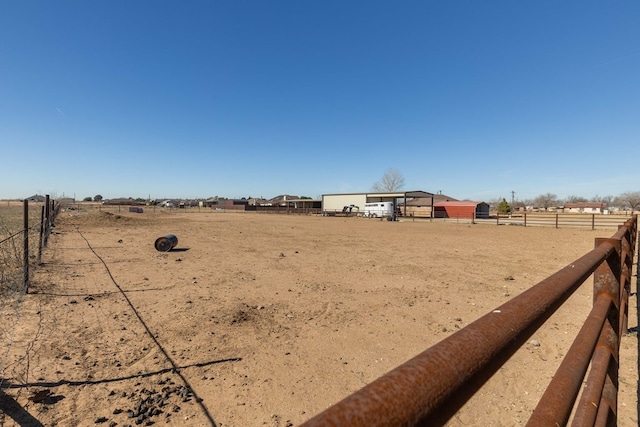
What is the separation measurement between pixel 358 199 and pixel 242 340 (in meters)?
52.8

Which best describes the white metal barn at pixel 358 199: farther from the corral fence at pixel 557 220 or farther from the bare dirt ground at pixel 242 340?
the bare dirt ground at pixel 242 340

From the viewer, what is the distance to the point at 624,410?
3.07 metres

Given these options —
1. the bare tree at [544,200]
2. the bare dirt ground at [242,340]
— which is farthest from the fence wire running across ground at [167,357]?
the bare tree at [544,200]

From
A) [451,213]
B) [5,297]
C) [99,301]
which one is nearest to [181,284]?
[99,301]

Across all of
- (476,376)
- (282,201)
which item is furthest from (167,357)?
(282,201)

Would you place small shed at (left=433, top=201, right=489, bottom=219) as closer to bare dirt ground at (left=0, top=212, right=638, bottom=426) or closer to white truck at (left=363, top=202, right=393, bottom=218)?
white truck at (left=363, top=202, right=393, bottom=218)

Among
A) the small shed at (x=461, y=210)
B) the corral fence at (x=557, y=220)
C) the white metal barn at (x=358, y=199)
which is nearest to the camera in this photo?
the corral fence at (x=557, y=220)

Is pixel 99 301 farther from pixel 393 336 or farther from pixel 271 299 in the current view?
pixel 393 336

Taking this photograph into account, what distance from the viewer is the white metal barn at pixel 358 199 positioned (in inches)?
2084

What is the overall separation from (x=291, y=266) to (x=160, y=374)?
5.93 metres

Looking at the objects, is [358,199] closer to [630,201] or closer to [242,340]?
[242,340]

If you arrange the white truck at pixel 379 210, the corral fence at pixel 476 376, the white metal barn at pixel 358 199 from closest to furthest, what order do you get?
the corral fence at pixel 476 376, the white truck at pixel 379 210, the white metal barn at pixel 358 199

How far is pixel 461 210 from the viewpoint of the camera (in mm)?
50688

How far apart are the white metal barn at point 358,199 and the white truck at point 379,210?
11.0 ft
